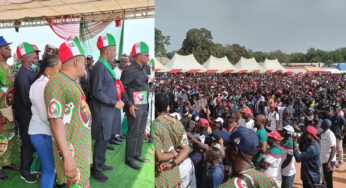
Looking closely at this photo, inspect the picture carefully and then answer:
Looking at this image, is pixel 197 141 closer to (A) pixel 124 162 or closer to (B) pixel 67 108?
(A) pixel 124 162

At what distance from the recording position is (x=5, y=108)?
90.0 inches

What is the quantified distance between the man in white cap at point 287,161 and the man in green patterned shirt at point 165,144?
7.39 feet

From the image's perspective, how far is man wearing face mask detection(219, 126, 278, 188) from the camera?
4.50 feet

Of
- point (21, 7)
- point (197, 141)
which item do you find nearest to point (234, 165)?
point (197, 141)

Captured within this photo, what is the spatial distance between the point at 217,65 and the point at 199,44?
2321 centimetres

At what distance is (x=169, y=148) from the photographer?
74.1 inches

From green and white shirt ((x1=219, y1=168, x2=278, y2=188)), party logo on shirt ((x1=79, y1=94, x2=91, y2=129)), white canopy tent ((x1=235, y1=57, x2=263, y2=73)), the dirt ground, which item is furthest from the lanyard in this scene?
white canopy tent ((x1=235, y1=57, x2=263, y2=73))

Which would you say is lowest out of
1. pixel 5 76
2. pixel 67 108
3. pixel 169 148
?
pixel 169 148

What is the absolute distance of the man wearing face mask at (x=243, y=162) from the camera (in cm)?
137

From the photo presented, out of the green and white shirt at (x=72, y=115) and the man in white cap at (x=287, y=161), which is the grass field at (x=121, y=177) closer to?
the green and white shirt at (x=72, y=115)

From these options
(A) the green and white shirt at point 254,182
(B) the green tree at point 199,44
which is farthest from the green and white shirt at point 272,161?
(B) the green tree at point 199,44

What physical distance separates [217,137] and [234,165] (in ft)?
5.31

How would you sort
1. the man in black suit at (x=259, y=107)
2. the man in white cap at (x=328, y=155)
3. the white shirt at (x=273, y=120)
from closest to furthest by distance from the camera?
1. the man in white cap at (x=328, y=155)
2. the white shirt at (x=273, y=120)
3. the man in black suit at (x=259, y=107)

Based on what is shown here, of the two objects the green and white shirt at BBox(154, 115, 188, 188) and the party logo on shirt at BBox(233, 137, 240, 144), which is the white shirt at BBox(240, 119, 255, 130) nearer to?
the green and white shirt at BBox(154, 115, 188, 188)
